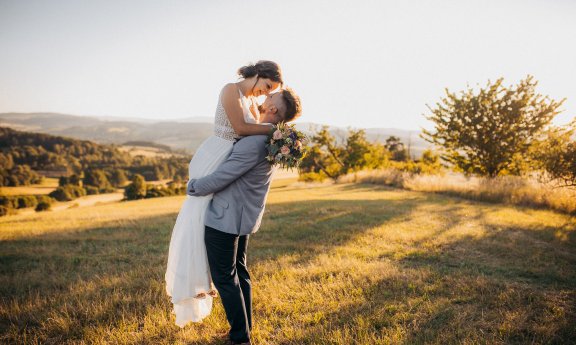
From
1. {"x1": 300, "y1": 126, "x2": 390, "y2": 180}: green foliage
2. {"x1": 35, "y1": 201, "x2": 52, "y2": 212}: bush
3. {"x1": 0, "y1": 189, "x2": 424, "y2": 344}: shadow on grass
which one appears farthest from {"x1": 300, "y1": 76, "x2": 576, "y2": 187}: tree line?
{"x1": 35, "y1": 201, "x2": 52, "y2": 212}: bush

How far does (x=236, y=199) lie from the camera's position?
299 centimetres

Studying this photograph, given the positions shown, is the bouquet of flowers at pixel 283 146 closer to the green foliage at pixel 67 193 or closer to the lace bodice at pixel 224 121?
the lace bodice at pixel 224 121

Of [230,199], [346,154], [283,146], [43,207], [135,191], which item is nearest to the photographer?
[283,146]

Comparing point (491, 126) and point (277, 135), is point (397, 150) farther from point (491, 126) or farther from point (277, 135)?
point (277, 135)

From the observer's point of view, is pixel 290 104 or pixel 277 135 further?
pixel 290 104

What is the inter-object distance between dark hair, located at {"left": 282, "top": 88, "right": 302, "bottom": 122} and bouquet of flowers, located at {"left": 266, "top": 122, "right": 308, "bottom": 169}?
0.15 m

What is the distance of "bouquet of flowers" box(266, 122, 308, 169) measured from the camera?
280 cm

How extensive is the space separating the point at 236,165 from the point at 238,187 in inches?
11.2

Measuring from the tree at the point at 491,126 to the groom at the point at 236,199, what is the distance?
19.4 metres

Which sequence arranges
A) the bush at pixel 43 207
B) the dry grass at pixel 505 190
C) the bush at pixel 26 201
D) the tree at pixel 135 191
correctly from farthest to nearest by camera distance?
the tree at pixel 135 191 < the bush at pixel 26 201 < the bush at pixel 43 207 < the dry grass at pixel 505 190

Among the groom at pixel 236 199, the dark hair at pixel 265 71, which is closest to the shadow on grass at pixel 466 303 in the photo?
the groom at pixel 236 199

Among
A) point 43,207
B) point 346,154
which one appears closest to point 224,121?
point 346,154

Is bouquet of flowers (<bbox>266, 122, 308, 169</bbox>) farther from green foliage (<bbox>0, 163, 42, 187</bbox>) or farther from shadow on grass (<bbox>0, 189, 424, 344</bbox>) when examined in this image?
green foliage (<bbox>0, 163, 42, 187</bbox>)

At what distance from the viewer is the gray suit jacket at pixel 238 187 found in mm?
2818
